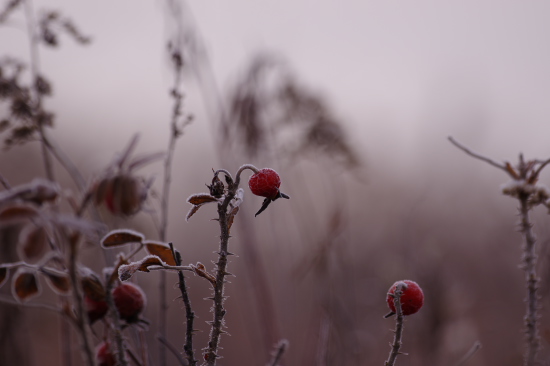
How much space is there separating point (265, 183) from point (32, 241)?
0.34 metres

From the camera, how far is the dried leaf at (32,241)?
648 mm

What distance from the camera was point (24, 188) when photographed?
579mm

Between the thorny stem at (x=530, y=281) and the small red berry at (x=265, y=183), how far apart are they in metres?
0.43

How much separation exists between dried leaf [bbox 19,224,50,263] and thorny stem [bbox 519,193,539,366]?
75cm

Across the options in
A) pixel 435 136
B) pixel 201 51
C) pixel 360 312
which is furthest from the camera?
pixel 435 136

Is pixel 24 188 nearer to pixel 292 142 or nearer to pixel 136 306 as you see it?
pixel 136 306

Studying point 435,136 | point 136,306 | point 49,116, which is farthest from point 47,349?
point 435,136

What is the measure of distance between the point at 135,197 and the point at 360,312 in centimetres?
357

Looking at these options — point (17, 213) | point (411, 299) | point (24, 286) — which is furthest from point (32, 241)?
point (411, 299)

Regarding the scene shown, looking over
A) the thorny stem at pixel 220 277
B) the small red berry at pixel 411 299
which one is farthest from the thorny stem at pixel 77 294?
the small red berry at pixel 411 299

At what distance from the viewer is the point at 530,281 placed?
0.82 meters

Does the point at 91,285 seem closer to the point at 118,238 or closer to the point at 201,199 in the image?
the point at 118,238

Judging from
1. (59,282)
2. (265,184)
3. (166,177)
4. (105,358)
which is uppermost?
(166,177)

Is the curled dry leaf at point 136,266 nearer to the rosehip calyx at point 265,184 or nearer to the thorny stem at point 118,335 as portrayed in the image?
the thorny stem at point 118,335
